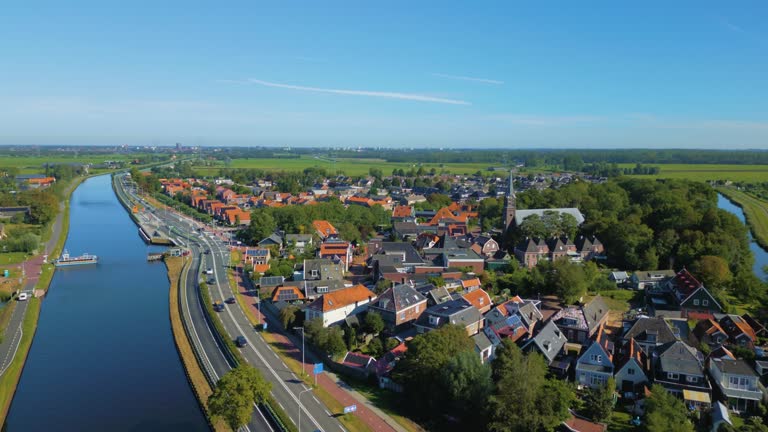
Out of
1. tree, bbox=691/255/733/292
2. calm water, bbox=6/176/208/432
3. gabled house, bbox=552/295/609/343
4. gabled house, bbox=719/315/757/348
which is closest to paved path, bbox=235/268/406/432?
calm water, bbox=6/176/208/432

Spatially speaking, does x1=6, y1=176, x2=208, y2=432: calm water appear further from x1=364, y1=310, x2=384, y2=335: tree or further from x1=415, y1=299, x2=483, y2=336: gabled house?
x1=415, y1=299, x2=483, y2=336: gabled house

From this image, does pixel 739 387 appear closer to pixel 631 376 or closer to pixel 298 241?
pixel 631 376

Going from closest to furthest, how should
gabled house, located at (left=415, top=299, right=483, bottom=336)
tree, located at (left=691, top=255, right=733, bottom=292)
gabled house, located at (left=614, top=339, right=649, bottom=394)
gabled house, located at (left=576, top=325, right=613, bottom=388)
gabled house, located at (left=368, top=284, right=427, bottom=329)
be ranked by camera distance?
1. gabled house, located at (left=614, top=339, right=649, bottom=394)
2. gabled house, located at (left=576, top=325, right=613, bottom=388)
3. gabled house, located at (left=415, top=299, right=483, bottom=336)
4. gabled house, located at (left=368, top=284, right=427, bottom=329)
5. tree, located at (left=691, top=255, right=733, bottom=292)

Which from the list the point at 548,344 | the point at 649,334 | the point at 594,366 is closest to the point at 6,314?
the point at 548,344

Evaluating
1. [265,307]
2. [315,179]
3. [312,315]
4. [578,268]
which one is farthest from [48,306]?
[315,179]

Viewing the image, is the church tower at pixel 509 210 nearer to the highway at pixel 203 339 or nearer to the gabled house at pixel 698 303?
the gabled house at pixel 698 303

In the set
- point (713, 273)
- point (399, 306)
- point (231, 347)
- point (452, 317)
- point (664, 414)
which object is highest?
point (713, 273)
